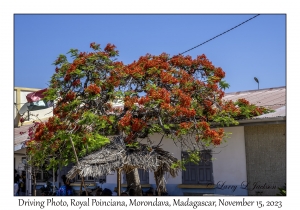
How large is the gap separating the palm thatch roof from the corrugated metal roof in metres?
2.60

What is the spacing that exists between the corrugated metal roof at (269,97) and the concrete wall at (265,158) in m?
0.52

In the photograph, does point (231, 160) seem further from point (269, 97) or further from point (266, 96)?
point (266, 96)

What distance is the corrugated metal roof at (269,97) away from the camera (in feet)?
38.8

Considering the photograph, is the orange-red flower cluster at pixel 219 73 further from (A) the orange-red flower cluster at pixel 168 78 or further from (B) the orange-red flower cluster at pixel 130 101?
(B) the orange-red flower cluster at pixel 130 101

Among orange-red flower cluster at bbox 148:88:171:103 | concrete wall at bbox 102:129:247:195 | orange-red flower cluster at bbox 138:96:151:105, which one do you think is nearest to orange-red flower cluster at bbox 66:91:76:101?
orange-red flower cluster at bbox 138:96:151:105

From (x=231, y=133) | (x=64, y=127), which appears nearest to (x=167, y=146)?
(x=231, y=133)

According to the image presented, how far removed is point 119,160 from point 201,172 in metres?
3.41

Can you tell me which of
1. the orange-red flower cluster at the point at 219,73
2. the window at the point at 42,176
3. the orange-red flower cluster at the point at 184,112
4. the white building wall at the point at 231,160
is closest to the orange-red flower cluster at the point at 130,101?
the orange-red flower cluster at the point at 184,112

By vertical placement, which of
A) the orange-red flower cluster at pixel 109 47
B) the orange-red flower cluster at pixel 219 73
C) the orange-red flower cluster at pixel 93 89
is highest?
the orange-red flower cluster at pixel 109 47

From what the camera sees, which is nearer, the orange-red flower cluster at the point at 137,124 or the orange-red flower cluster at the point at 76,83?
the orange-red flower cluster at the point at 137,124
